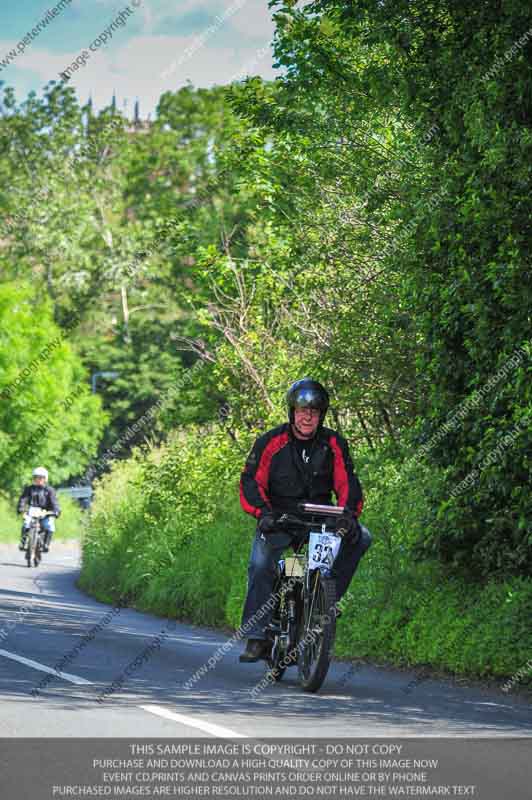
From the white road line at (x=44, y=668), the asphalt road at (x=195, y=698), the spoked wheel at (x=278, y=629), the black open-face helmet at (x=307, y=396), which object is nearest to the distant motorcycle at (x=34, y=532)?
the asphalt road at (x=195, y=698)

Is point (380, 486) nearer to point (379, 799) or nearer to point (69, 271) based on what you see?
point (379, 799)

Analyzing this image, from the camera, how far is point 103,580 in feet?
78.7

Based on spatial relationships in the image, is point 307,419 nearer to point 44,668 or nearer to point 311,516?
point 311,516

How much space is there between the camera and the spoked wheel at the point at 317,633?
9.65m

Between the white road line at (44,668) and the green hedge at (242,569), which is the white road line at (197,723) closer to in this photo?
the white road line at (44,668)

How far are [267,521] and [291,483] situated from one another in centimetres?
40

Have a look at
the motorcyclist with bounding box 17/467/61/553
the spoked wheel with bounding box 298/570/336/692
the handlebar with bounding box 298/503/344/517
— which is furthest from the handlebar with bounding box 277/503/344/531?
the motorcyclist with bounding box 17/467/61/553

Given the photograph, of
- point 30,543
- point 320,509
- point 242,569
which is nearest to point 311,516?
point 320,509

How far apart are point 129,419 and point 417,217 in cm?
5436

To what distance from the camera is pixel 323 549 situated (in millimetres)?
10023

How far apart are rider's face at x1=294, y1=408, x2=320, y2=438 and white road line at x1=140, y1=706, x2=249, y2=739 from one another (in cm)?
232

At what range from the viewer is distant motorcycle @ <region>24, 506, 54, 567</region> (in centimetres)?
3014

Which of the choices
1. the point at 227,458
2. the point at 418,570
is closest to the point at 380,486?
the point at 418,570

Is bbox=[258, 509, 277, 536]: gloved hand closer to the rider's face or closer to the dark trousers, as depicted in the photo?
the dark trousers
